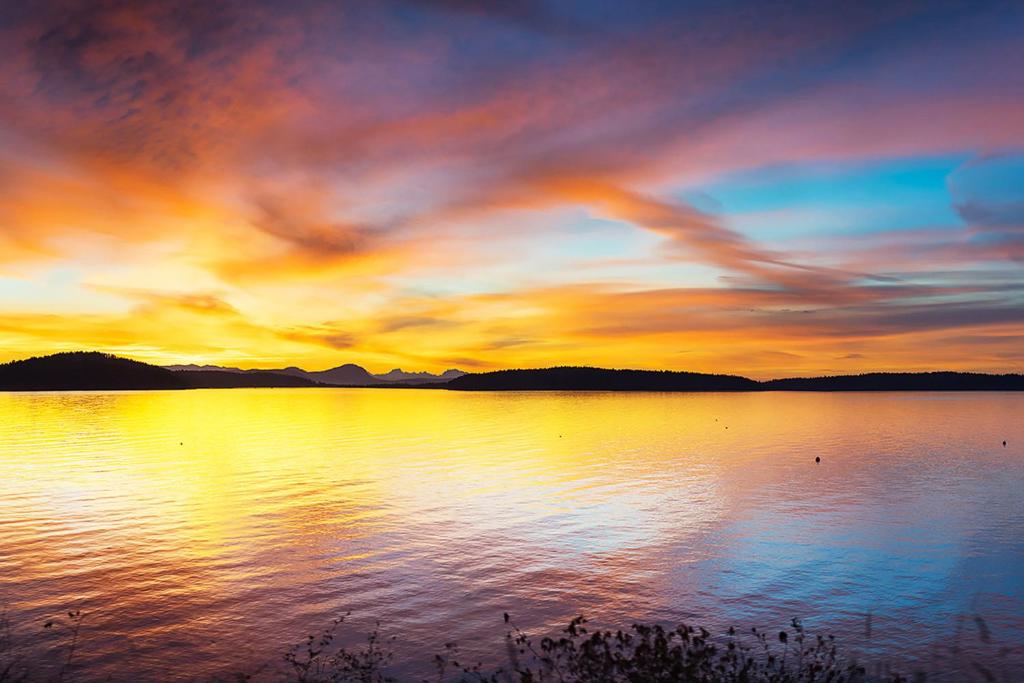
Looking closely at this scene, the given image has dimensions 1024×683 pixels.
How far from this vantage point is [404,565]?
1150 inches

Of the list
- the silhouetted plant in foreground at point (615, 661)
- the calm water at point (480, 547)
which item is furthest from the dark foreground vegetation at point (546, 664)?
the calm water at point (480, 547)

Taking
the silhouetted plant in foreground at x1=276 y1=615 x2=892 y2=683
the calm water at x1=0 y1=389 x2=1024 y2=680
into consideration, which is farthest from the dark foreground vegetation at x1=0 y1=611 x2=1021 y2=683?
the calm water at x1=0 y1=389 x2=1024 y2=680

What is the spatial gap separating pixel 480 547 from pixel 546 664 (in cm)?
1428

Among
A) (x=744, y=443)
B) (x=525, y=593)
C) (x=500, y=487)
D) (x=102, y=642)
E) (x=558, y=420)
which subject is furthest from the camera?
(x=558, y=420)

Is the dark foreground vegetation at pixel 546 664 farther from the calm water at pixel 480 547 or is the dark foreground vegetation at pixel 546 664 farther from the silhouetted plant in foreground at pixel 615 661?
the calm water at pixel 480 547

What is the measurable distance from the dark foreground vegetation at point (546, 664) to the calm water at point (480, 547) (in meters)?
0.65

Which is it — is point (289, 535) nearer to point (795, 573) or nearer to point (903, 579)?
point (795, 573)

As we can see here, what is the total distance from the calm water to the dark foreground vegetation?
65 centimetres

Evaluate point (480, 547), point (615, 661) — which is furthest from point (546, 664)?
point (480, 547)

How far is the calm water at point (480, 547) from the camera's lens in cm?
2225

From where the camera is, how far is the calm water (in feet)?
73.0

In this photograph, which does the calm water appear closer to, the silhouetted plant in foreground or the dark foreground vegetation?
the dark foreground vegetation

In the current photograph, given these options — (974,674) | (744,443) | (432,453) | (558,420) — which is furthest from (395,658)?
(558,420)

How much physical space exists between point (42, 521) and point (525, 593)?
29.1 metres
